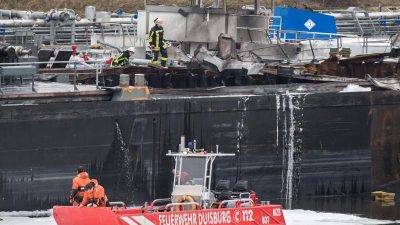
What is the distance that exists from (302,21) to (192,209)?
1993 cm

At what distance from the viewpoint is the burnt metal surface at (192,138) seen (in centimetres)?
3136

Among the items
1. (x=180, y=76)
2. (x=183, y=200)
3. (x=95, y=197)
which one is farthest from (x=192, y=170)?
(x=180, y=76)

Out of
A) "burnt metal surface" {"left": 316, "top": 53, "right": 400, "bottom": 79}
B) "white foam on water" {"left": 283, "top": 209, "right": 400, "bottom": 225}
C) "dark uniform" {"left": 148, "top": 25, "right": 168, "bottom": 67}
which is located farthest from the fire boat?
"burnt metal surface" {"left": 316, "top": 53, "right": 400, "bottom": 79}

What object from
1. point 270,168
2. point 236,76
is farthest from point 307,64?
point 270,168

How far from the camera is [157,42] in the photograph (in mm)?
37219

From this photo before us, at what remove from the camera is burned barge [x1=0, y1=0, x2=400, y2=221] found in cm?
3145

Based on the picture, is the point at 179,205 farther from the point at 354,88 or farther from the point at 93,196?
the point at 354,88

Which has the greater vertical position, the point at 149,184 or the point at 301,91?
the point at 301,91

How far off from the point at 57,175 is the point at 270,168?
19.0 ft

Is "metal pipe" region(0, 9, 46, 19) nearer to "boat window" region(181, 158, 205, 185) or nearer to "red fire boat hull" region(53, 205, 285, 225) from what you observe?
"boat window" region(181, 158, 205, 185)

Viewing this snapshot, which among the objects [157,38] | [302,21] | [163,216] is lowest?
[163,216]

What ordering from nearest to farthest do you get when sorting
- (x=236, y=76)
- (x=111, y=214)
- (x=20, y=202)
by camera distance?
(x=111, y=214) → (x=20, y=202) → (x=236, y=76)

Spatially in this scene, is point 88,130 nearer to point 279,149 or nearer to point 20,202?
point 20,202

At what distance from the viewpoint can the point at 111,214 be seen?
25.7 m
